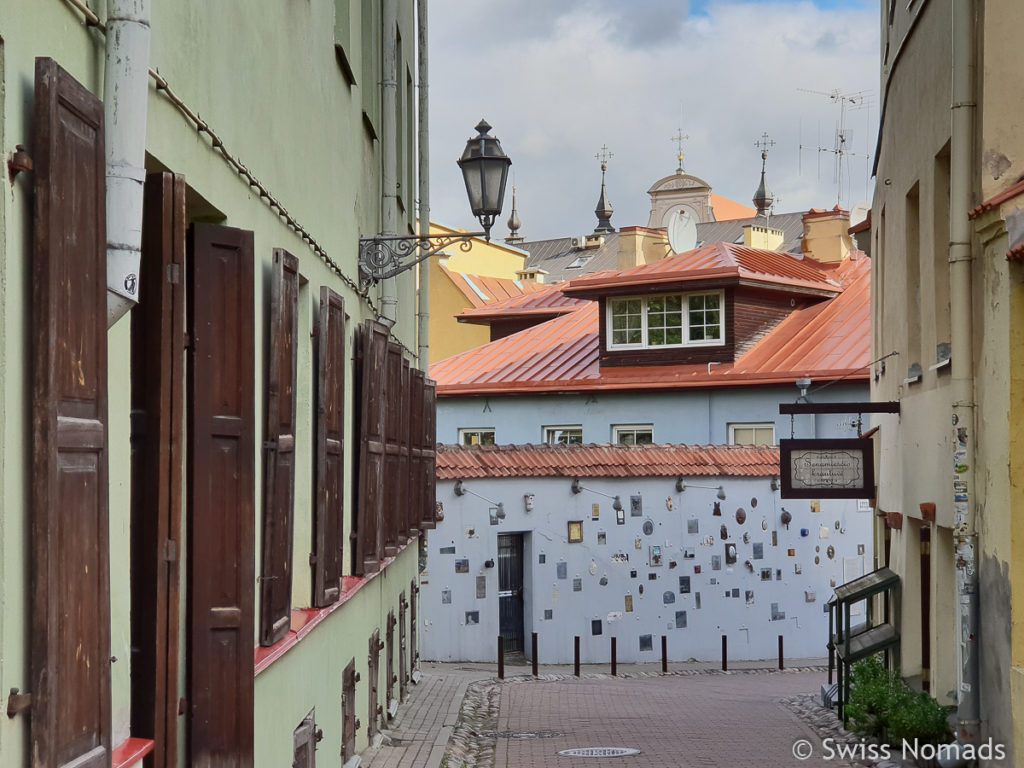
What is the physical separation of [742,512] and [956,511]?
1376cm

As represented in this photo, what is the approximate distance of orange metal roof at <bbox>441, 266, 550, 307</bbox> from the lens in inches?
1662

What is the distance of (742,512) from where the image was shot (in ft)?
75.0

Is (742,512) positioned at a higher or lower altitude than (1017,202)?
lower

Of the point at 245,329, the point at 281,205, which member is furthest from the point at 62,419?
the point at 281,205

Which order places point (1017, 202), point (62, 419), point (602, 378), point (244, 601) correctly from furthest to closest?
point (602, 378) < point (1017, 202) < point (244, 601) < point (62, 419)

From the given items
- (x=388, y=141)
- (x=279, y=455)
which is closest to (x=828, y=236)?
(x=388, y=141)

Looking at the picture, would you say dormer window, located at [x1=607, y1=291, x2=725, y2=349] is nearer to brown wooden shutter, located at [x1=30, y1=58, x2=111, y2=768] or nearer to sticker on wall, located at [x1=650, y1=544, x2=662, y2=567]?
sticker on wall, located at [x1=650, y1=544, x2=662, y2=567]

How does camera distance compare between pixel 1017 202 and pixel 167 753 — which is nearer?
pixel 167 753

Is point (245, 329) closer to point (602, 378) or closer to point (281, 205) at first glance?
point (281, 205)

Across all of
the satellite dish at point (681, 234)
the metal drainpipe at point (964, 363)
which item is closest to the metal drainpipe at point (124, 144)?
the metal drainpipe at point (964, 363)

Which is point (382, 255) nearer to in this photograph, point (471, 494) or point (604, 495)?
point (471, 494)

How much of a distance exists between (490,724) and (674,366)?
1457 cm

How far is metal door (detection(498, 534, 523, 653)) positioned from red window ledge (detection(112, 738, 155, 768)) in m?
16.9

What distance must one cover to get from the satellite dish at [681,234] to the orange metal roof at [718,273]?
20.3 ft
